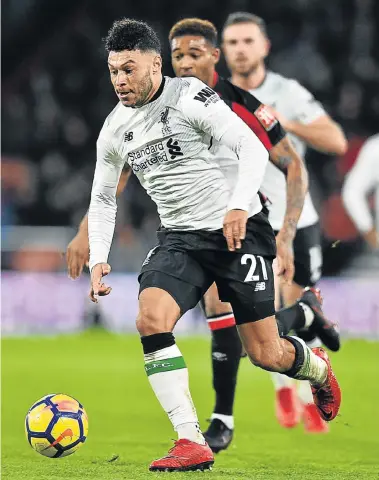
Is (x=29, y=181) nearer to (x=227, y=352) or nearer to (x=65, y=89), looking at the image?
(x=65, y=89)

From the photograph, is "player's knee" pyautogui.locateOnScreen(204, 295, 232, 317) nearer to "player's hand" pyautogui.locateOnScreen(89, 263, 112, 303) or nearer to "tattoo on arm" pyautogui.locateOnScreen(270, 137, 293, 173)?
"tattoo on arm" pyautogui.locateOnScreen(270, 137, 293, 173)

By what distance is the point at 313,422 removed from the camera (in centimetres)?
749

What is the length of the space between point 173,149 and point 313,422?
2934mm

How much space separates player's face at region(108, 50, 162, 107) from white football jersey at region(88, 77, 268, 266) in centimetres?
12

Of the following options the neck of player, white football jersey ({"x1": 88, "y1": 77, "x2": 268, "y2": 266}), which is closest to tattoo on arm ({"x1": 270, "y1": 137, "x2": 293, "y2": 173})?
white football jersey ({"x1": 88, "y1": 77, "x2": 268, "y2": 266})

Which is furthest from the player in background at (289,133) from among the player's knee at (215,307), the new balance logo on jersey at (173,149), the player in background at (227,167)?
the new balance logo on jersey at (173,149)

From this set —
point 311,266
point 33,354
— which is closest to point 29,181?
point 33,354

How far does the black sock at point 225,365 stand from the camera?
21.3 feet

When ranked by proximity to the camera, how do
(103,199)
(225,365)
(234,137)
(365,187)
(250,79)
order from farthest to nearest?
(365,187), (250,79), (225,365), (103,199), (234,137)

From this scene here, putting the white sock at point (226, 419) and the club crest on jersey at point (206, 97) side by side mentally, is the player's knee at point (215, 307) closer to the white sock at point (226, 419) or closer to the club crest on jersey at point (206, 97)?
the white sock at point (226, 419)

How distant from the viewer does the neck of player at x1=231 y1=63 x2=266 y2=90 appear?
7453mm

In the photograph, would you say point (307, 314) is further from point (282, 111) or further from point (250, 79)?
point (250, 79)

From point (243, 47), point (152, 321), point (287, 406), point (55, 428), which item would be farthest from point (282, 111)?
point (55, 428)

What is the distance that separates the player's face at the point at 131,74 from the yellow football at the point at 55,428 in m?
1.58
